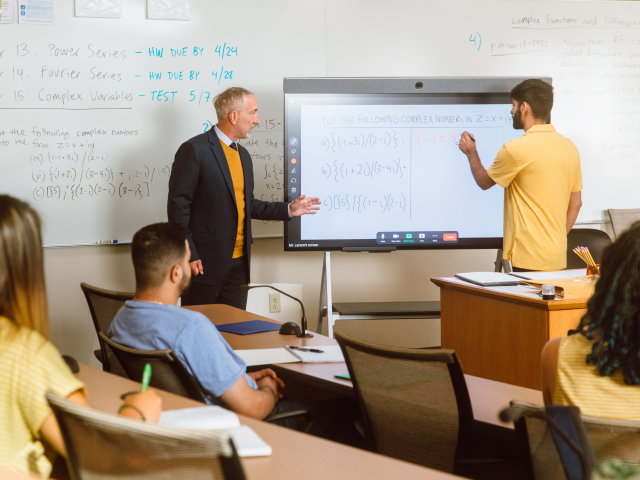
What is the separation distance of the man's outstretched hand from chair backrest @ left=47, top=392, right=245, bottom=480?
2.67m

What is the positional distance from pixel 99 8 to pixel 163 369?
271cm

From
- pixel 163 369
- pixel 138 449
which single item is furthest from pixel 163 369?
pixel 138 449

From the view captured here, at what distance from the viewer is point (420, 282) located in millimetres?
4359

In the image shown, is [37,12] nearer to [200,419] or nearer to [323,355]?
[323,355]

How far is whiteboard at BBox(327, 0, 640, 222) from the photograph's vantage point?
4.04 meters

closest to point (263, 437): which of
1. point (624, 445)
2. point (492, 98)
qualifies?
point (624, 445)

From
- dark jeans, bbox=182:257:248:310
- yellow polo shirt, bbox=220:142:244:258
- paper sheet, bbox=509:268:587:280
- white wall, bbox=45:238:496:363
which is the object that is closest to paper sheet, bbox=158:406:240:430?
paper sheet, bbox=509:268:587:280

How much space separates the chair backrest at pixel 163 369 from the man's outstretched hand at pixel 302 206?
1955mm

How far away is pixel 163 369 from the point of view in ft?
5.09

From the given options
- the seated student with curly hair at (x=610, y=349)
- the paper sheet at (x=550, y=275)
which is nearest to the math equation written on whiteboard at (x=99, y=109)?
the paper sheet at (x=550, y=275)

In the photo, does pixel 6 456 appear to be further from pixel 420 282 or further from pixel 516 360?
pixel 420 282

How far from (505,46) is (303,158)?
1.78 m

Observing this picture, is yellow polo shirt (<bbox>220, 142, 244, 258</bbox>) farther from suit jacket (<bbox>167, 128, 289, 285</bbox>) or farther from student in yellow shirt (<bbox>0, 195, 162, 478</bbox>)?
student in yellow shirt (<bbox>0, 195, 162, 478</bbox>)

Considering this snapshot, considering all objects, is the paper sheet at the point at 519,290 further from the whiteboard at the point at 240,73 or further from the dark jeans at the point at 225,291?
the whiteboard at the point at 240,73
